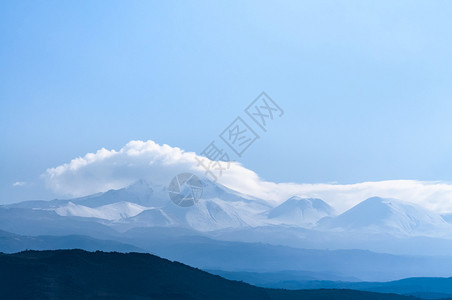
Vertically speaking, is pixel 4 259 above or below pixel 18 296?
above

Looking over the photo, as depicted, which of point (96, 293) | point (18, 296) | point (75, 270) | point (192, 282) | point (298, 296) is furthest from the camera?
point (298, 296)

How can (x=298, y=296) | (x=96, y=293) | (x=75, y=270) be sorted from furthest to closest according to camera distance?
(x=298, y=296) → (x=75, y=270) → (x=96, y=293)

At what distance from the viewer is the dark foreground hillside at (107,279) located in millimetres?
100000

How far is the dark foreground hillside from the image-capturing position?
100m

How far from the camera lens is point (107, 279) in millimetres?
109812

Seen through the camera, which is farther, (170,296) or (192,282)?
(192,282)

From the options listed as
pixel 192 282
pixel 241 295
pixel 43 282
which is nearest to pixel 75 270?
pixel 43 282

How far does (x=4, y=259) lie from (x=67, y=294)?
57.9 ft

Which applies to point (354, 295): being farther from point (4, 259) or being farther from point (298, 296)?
point (4, 259)

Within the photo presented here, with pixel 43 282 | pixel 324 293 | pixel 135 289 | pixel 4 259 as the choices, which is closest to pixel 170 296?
pixel 135 289

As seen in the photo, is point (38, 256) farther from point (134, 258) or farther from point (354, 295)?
point (354, 295)

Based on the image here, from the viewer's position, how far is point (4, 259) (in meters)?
108

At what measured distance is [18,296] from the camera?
9538 cm

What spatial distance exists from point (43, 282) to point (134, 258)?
2677 cm
